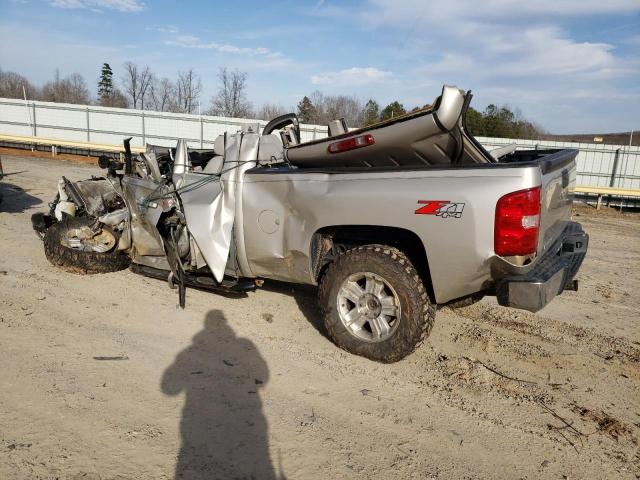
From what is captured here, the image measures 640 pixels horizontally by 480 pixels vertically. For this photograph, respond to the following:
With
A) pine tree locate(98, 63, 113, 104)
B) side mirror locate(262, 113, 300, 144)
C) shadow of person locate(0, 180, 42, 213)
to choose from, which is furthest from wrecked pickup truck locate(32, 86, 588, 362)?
pine tree locate(98, 63, 113, 104)

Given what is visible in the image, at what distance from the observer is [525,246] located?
3146mm

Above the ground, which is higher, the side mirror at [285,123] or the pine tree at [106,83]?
the pine tree at [106,83]

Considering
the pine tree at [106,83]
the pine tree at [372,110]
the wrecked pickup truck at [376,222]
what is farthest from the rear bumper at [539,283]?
the pine tree at [106,83]

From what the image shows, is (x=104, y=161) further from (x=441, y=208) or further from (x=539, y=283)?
(x=539, y=283)

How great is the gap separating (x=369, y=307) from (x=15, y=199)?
33.0 feet

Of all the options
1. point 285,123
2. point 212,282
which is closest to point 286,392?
point 212,282

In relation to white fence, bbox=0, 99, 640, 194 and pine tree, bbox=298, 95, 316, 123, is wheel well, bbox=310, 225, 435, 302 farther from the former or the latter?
pine tree, bbox=298, 95, 316, 123

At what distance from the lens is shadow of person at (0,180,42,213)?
9.35 meters

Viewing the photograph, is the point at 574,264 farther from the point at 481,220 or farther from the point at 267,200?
the point at 267,200

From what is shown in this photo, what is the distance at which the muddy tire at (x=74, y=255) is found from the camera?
17.9 ft

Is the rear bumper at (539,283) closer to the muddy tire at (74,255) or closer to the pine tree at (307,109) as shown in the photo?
the muddy tire at (74,255)

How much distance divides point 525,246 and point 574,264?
1.16 m

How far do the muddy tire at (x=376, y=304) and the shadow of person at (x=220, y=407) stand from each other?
0.75 metres

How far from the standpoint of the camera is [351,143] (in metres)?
3.71
